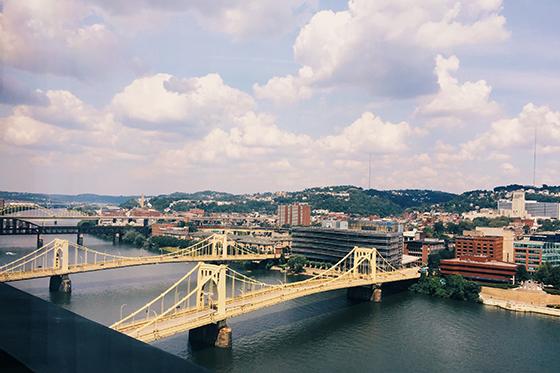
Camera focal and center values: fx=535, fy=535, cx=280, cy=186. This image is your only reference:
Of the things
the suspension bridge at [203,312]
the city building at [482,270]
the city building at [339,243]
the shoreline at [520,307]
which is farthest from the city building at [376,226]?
the suspension bridge at [203,312]

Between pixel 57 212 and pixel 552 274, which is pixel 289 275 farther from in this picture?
pixel 57 212

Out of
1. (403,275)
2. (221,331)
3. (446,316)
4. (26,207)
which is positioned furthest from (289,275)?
(221,331)

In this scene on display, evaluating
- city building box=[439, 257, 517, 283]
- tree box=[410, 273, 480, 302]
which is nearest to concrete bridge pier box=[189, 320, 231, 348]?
tree box=[410, 273, 480, 302]

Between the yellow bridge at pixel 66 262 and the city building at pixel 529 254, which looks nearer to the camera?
the yellow bridge at pixel 66 262

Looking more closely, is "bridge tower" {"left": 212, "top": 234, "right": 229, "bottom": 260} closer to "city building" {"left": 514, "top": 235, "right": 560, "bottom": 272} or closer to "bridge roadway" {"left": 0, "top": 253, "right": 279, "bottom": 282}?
"bridge roadway" {"left": 0, "top": 253, "right": 279, "bottom": 282}

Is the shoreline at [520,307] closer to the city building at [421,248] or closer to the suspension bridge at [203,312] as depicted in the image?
the suspension bridge at [203,312]

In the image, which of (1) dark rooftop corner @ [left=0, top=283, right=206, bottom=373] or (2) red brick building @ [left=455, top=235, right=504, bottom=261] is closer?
(1) dark rooftop corner @ [left=0, top=283, right=206, bottom=373]
